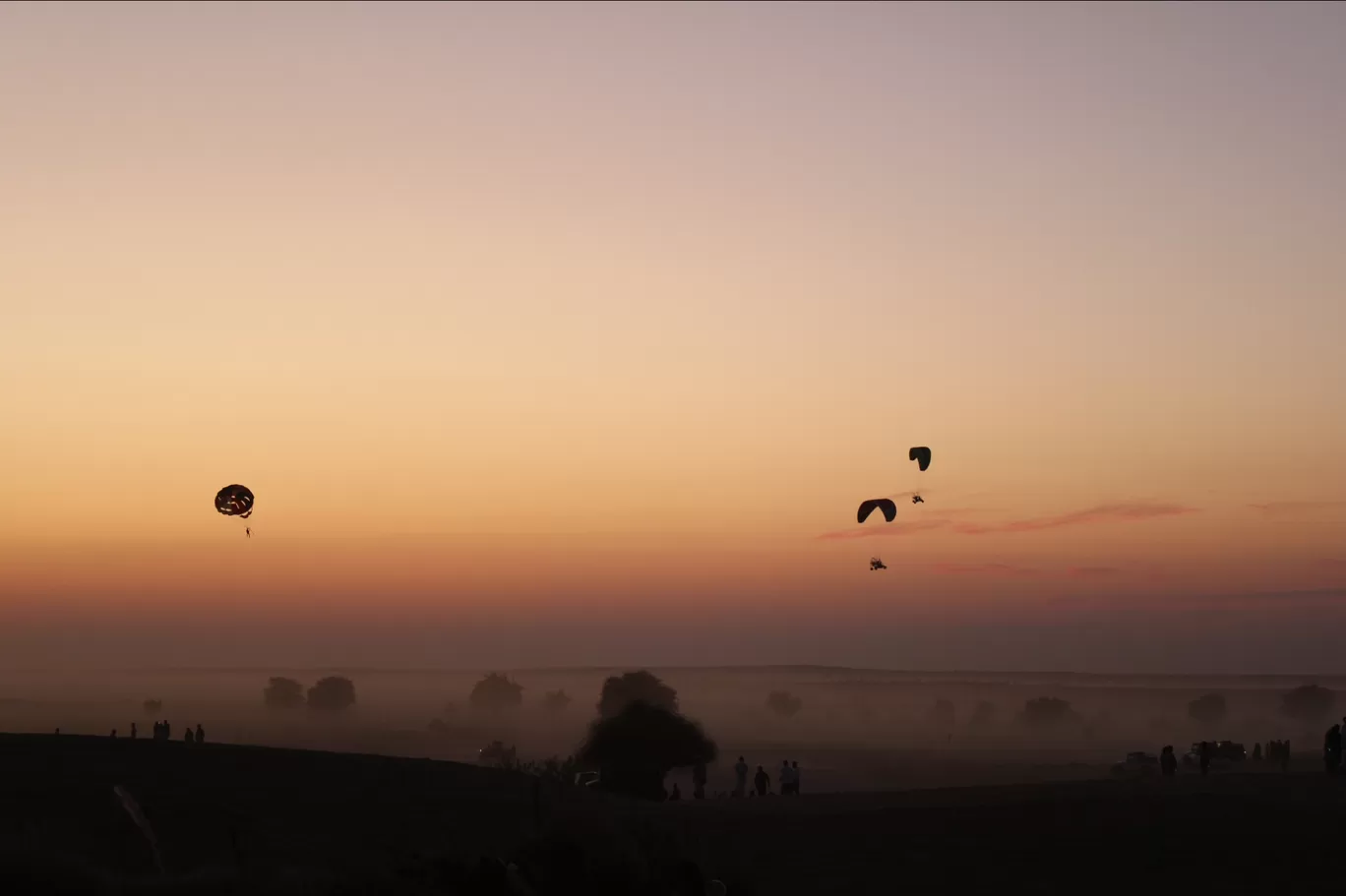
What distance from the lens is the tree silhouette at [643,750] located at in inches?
2458

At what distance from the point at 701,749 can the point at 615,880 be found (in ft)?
137

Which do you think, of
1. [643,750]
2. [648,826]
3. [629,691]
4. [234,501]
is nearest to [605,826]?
[648,826]

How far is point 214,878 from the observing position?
21578mm

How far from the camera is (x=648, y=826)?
2609 cm

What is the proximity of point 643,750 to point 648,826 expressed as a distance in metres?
37.0

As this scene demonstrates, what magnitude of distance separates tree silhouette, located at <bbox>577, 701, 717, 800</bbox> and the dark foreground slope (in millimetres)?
18755

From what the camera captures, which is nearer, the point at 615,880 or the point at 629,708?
the point at 615,880

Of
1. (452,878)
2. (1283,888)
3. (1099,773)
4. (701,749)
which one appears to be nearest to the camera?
(452,878)

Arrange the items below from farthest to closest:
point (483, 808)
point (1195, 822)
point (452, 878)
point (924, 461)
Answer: point (924, 461) < point (483, 808) < point (1195, 822) < point (452, 878)

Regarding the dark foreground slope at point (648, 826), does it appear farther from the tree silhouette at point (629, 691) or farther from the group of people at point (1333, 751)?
the tree silhouette at point (629, 691)

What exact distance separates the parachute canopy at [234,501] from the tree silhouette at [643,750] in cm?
2376

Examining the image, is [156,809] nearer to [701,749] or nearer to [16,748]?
[16,748]

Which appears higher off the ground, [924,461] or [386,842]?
[924,461]

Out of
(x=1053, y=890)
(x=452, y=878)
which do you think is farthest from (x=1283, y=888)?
(x=452, y=878)
